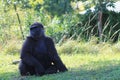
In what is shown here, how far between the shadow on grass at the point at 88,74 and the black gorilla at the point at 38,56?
0.22 metres

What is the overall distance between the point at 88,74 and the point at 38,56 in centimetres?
120

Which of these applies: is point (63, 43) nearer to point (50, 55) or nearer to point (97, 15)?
point (97, 15)

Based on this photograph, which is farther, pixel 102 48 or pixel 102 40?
pixel 102 40

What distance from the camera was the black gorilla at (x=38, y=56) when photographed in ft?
27.8

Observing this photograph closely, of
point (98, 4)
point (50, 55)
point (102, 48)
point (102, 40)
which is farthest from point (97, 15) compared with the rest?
point (50, 55)

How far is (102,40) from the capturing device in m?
14.3

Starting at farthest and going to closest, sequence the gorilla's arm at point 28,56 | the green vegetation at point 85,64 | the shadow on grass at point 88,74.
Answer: the gorilla's arm at point 28,56, the green vegetation at point 85,64, the shadow on grass at point 88,74

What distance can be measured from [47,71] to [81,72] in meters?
0.73

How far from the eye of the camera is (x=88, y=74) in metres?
8.13

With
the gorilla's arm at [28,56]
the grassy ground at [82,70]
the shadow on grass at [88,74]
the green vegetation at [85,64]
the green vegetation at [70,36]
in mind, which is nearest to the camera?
the shadow on grass at [88,74]

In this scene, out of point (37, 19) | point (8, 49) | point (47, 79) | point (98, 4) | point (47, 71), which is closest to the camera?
point (47, 79)

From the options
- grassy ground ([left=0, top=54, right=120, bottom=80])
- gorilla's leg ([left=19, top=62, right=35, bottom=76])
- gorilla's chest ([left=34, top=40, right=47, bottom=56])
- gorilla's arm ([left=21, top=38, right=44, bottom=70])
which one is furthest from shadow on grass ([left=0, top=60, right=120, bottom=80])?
gorilla's chest ([left=34, top=40, right=47, bottom=56])

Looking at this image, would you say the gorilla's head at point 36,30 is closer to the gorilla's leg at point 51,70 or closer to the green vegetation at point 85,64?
the gorilla's leg at point 51,70

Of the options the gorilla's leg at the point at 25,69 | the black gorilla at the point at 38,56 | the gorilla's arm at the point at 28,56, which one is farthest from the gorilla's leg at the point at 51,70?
the gorilla's leg at the point at 25,69
